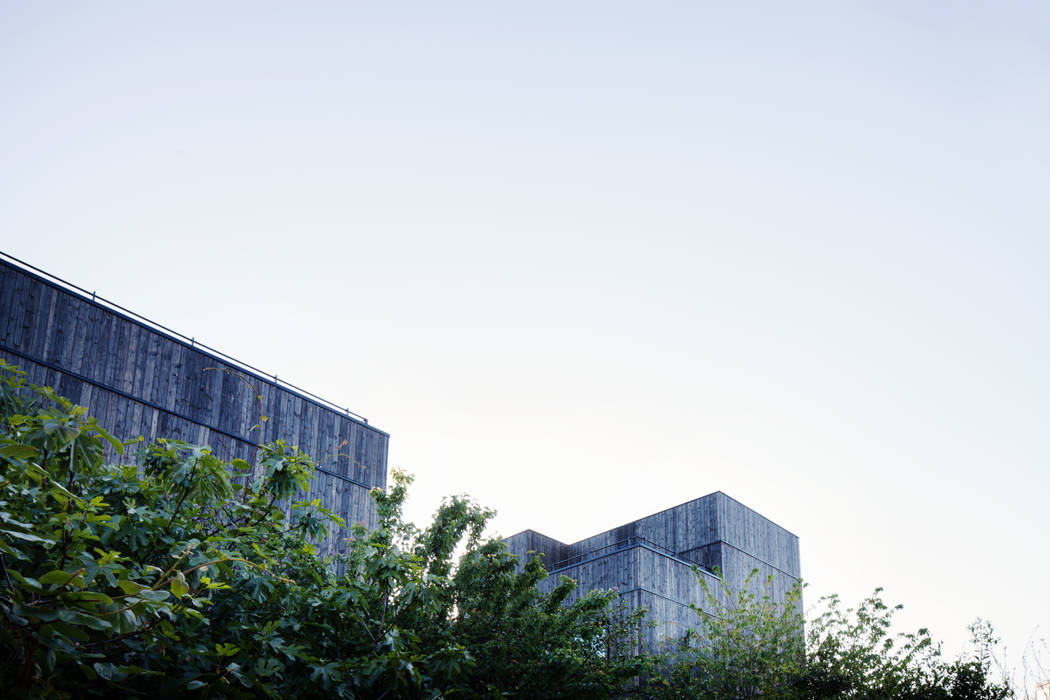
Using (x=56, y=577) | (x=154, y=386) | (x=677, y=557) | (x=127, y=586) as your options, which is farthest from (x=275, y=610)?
(x=677, y=557)

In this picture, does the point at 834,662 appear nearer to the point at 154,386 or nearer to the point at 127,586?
the point at 154,386

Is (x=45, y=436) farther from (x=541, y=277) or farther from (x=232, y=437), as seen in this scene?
(x=541, y=277)

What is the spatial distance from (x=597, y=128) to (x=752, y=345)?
7542 millimetres

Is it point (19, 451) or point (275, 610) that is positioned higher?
point (19, 451)

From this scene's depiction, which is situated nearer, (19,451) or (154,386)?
(19,451)

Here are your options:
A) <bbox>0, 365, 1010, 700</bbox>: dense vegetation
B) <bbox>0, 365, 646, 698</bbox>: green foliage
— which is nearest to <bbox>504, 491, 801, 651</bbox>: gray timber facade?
<bbox>0, 365, 1010, 700</bbox>: dense vegetation

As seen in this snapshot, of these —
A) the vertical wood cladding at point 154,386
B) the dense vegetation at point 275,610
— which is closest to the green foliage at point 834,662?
the dense vegetation at point 275,610

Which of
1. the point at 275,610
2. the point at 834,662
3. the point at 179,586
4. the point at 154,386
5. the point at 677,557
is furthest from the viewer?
the point at 677,557

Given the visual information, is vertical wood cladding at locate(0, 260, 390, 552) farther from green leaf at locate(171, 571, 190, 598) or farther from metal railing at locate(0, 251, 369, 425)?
green leaf at locate(171, 571, 190, 598)

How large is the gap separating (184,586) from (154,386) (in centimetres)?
1440

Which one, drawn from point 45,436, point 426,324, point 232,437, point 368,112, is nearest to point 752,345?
point 426,324

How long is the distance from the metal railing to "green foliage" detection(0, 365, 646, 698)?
8757 mm

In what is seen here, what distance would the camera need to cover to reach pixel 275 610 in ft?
22.3

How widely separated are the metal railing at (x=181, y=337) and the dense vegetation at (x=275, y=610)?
7473 millimetres
